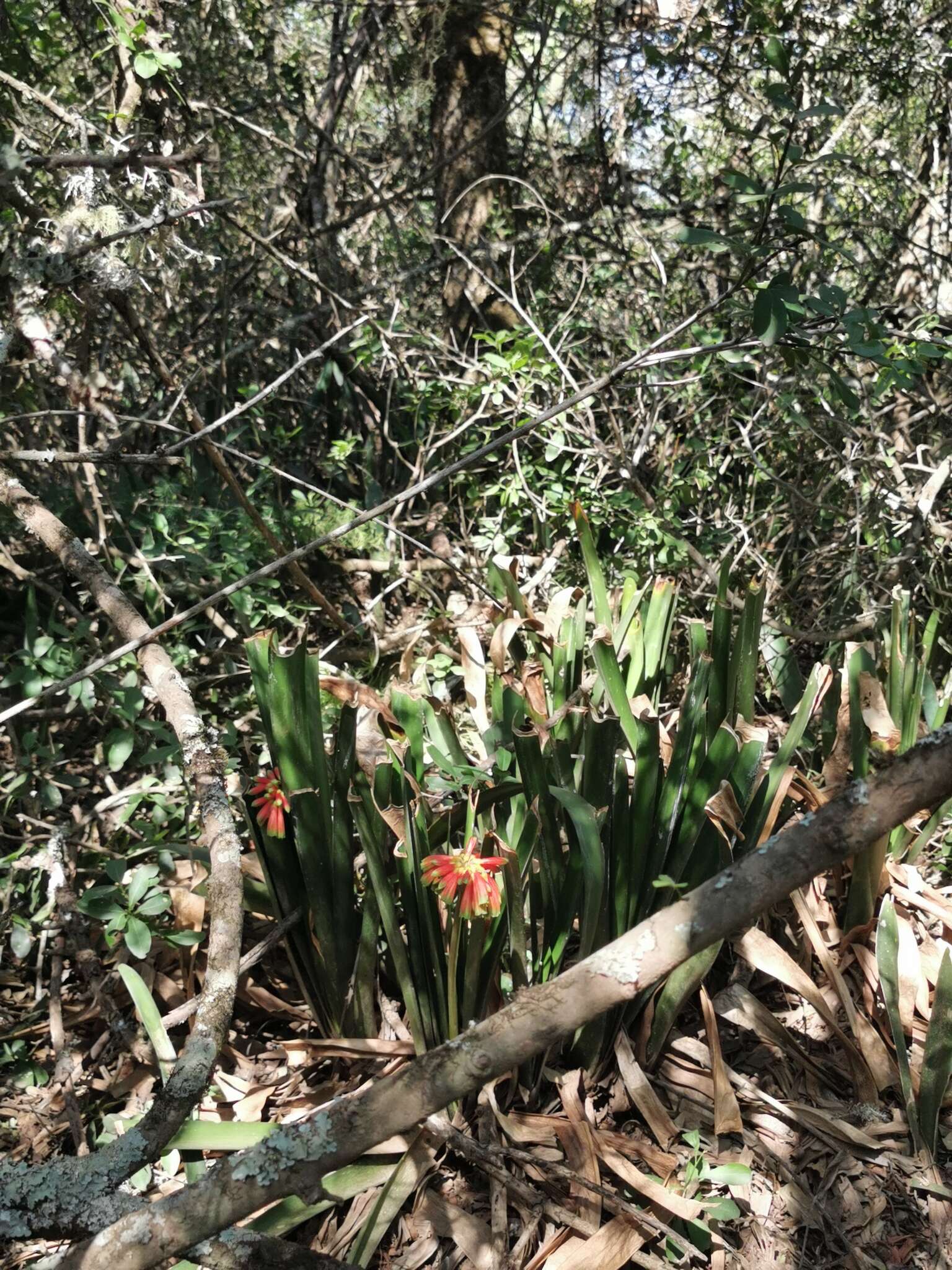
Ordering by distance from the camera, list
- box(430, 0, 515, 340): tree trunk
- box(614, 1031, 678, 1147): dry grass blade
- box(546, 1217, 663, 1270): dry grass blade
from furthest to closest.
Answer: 1. box(430, 0, 515, 340): tree trunk
2. box(614, 1031, 678, 1147): dry grass blade
3. box(546, 1217, 663, 1270): dry grass blade

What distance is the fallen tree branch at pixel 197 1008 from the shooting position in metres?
1.11

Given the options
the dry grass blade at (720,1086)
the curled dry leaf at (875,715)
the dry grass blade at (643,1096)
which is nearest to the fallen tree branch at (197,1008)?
the dry grass blade at (643,1096)

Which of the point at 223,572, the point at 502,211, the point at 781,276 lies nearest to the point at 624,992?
the point at 781,276

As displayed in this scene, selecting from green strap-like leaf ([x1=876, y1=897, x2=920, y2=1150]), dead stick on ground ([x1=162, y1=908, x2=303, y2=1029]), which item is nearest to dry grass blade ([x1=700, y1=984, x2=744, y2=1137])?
green strap-like leaf ([x1=876, y1=897, x2=920, y2=1150])

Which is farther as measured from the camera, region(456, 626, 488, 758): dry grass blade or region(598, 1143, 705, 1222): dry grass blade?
region(456, 626, 488, 758): dry grass blade

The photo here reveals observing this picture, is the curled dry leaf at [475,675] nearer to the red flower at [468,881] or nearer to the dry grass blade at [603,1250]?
the red flower at [468,881]

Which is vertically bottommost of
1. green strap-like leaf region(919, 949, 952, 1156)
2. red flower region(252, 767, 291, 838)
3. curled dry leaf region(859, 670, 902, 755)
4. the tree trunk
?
green strap-like leaf region(919, 949, 952, 1156)

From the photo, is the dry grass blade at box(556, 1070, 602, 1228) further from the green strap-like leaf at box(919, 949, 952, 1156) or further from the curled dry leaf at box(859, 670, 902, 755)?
the curled dry leaf at box(859, 670, 902, 755)

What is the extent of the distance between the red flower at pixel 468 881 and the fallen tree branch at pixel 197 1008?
311 millimetres

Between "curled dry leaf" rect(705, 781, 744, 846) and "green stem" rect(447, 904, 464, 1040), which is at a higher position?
"curled dry leaf" rect(705, 781, 744, 846)

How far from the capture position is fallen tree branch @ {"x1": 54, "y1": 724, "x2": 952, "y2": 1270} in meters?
1.03

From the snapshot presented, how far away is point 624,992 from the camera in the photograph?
1.04 metres

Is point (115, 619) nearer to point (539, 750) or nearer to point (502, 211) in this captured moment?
point (539, 750)

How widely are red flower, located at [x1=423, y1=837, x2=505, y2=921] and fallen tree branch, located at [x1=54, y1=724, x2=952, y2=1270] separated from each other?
456 mm
